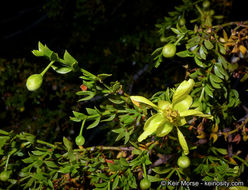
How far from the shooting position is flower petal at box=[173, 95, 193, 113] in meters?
1.05

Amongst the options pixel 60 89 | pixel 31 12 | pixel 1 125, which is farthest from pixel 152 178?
pixel 31 12

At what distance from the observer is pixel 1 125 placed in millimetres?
2568

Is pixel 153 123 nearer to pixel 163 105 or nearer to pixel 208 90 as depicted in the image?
pixel 163 105

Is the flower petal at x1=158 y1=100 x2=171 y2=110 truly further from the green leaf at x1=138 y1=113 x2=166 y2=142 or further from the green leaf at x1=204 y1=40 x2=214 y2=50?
the green leaf at x1=204 y1=40 x2=214 y2=50

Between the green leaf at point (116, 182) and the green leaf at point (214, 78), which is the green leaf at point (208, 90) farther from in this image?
the green leaf at point (116, 182)

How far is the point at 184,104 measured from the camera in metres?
1.07

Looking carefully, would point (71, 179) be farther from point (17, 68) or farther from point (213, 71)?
point (17, 68)

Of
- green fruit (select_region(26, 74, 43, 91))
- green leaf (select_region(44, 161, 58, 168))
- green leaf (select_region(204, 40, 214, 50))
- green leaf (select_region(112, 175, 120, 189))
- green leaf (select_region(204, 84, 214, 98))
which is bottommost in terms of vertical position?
green leaf (select_region(112, 175, 120, 189))

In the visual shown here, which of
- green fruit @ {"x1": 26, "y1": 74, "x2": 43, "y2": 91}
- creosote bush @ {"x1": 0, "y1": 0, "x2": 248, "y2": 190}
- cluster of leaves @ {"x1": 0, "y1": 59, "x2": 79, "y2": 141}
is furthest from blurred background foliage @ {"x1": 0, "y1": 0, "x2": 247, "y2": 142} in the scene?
green fruit @ {"x1": 26, "y1": 74, "x2": 43, "y2": 91}

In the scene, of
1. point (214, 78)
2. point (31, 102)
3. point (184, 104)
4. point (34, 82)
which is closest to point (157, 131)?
point (184, 104)

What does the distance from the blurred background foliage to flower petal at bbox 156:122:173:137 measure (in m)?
0.81

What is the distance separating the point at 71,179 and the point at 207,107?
879 millimetres

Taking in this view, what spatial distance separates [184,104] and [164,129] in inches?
6.5

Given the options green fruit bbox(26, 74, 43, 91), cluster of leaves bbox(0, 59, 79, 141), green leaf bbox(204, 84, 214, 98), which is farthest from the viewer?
cluster of leaves bbox(0, 59, 79, 141)
